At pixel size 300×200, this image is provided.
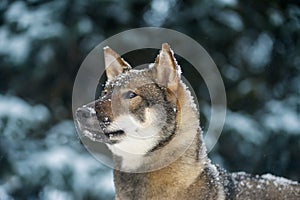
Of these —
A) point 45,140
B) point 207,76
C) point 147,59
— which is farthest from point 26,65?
point 207,76

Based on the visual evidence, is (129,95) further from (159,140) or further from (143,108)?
(159,140)

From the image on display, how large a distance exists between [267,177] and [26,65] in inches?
145

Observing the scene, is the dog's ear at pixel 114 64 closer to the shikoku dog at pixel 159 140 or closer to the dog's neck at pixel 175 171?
the shikoku dog at pixel 159 140

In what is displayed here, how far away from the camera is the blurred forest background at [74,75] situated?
640cm

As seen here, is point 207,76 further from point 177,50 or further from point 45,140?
point 45,140

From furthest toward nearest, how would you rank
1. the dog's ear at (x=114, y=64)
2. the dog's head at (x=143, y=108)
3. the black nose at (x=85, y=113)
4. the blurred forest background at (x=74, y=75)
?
the blurred forest background at (x=74, y=75)
the dog's ear at (x=114, y=64)
the dog's head at (x=143, y=108)
the black nose at (x=85, y=113)

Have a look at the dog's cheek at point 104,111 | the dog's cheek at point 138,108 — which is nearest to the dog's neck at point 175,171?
the dog's cheek at point 138,108

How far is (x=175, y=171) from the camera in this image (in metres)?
Answer: 3.14

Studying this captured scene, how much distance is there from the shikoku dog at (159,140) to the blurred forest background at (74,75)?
317cm

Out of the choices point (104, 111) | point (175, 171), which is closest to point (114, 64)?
point (104, 111)

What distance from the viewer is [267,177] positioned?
133 inches

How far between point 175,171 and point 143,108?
0.36m

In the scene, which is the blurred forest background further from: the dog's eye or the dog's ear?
the dog's eye

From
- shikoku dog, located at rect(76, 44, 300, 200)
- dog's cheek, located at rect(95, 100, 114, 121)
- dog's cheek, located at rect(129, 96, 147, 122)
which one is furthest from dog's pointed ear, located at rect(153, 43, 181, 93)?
dog's cheek, located at rect(95, 100, 114, 121)
